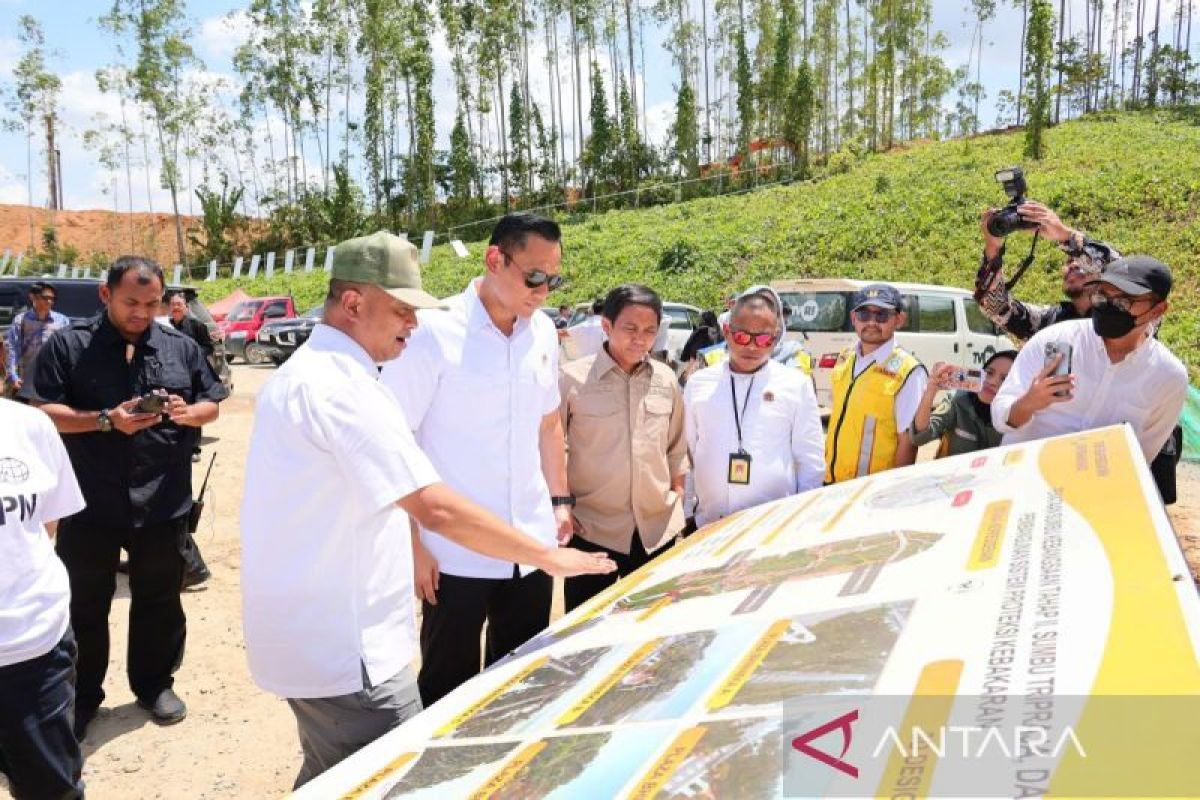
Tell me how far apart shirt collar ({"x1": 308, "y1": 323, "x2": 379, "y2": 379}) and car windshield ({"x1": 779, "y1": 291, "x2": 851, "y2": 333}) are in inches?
332

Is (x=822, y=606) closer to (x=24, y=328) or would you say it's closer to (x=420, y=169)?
(x=24, y=328)

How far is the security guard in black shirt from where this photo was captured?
2969 mm

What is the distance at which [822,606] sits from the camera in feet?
4.42

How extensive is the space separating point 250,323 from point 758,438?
17239mm

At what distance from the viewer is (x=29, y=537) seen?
6.48ft

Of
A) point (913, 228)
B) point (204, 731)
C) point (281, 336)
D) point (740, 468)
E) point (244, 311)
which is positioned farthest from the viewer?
point (913, 228)

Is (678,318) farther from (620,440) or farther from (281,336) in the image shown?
(620,440)

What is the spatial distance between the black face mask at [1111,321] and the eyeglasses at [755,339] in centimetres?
93

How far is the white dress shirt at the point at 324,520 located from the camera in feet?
5.07

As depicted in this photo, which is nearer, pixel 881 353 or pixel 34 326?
pixel 881 353

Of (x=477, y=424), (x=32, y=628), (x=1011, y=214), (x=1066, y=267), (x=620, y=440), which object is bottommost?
(x=32, y=628)

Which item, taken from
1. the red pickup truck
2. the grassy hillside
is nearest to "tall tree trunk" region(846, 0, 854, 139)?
the grassy hillside

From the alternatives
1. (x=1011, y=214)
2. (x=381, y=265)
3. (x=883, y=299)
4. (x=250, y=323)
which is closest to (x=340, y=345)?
(x=381, y=265)

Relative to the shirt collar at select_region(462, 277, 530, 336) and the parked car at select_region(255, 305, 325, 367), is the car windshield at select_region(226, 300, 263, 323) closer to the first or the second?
the parked car at select_region(255, 305, 325, 367)
